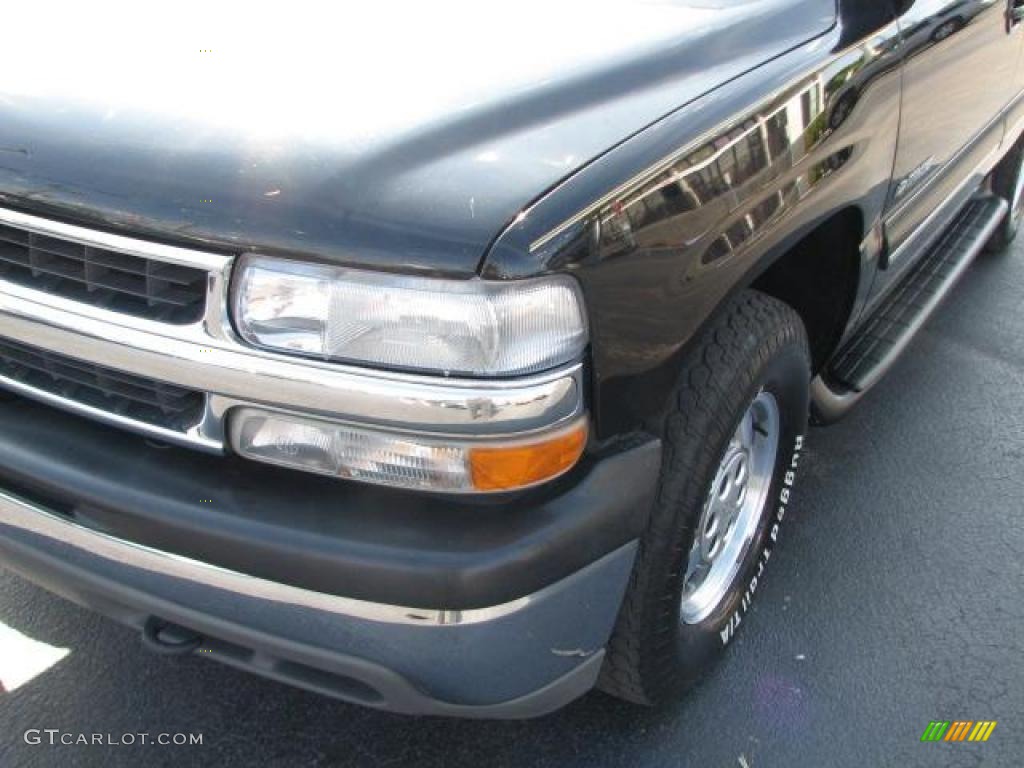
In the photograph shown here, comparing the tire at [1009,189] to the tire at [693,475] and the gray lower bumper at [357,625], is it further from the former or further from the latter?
the gray lower bumper at [357,625]

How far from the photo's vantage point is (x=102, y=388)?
1670 mm

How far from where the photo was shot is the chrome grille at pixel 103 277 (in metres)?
1.51

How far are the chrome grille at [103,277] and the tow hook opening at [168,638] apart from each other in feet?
1.84

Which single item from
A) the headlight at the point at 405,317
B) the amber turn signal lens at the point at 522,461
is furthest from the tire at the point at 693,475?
the headlight at the point at 405,317

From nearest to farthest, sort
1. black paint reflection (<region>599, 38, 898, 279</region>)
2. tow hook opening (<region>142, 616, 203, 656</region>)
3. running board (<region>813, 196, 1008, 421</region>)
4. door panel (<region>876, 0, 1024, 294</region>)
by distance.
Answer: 1. black paint reflection (<region>599, 38, 898, 279</region>)
2. tow hook opening (<region>142, 616, 203, 656</region>)
3. door panel (<region>876, 0, 1024, 294</region>)
4. running board (<region>813, 196, 1008, 421</region>)

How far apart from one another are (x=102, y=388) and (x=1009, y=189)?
4449 mm

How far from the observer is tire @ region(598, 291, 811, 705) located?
5.97 ft

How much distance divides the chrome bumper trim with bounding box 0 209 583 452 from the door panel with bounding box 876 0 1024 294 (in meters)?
1.56

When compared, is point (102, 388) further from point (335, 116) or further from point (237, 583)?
point (335, 116)

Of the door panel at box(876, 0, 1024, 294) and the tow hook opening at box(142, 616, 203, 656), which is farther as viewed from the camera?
the door panel at box(876, 0, 1024, 294)

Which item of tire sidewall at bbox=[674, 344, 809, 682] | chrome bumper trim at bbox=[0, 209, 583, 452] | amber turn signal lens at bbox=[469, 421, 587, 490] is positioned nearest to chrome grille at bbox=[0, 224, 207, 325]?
chrome bumper trim at bbox=[0, 209, 583, 452]

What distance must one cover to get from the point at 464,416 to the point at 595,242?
1.11ft

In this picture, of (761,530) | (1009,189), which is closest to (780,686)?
(761,530)

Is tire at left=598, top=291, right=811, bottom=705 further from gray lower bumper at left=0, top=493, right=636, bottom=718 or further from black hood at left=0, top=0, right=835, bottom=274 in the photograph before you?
black hood at left=0, top=0, right=835, bottom=274
